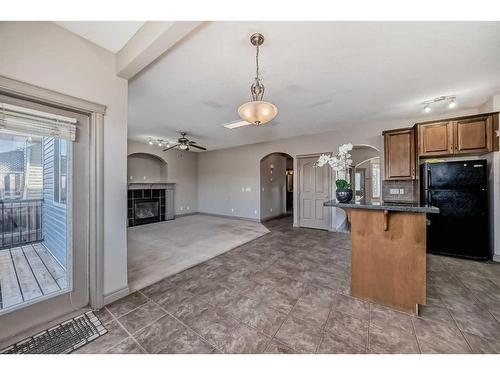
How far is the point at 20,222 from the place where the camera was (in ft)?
5.51

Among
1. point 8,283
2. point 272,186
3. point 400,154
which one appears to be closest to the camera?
point 8,283

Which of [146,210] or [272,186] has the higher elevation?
[272,186]

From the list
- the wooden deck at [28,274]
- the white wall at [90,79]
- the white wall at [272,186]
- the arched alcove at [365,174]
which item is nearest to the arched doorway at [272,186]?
the white wall at [272,186]

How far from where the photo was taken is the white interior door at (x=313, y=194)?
534 cm

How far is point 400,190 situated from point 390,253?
2.78m

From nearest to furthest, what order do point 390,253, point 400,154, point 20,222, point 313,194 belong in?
point 20,222, point 390,253, point 400,154, point 313,194

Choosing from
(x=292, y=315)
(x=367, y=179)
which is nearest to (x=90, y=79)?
(x=292, y=315)

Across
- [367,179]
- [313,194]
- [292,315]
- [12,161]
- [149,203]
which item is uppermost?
[367,179]

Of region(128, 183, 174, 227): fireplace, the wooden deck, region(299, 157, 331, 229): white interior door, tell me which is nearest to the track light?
region(299, 157, 331, 229): white interior door

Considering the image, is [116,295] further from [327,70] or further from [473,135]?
[473,135]

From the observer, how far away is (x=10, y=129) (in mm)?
1549

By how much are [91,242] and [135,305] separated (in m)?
0.80

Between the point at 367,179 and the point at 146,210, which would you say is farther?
the point at 367,179
